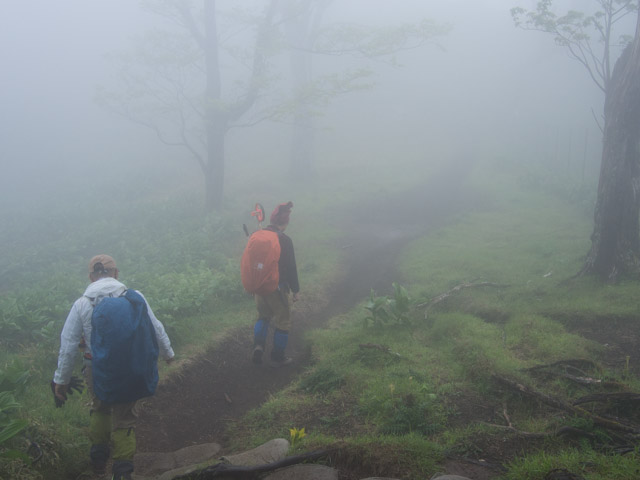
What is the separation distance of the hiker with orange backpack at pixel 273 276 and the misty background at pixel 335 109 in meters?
14.8

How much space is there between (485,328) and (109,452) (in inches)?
185

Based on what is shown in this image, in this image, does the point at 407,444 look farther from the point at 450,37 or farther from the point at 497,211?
the point at 450,37

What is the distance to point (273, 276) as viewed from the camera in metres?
5.95

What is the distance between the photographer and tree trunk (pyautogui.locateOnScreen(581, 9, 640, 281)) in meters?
7.67

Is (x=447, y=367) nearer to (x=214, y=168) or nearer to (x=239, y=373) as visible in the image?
(x=239, y=373)

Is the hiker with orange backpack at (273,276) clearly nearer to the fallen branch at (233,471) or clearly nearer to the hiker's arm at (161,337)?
the hiker's arm at (161,337)

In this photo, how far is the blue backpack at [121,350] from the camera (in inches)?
143

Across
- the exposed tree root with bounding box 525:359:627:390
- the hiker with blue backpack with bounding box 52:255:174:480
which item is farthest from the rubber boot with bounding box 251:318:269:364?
the exposed tree root with bounding box 525:359:627:390

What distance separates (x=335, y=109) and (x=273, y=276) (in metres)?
23.0

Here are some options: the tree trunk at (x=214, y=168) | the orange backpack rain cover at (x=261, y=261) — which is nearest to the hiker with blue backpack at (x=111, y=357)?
the orange backpack rain cover at (x=261, y=261)

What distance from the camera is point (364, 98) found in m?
28.2

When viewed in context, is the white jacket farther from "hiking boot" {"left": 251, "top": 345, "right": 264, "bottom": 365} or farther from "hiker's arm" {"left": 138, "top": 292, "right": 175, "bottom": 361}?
"hiking boot" {"left": 251, "top": 345, "right": 264, "bottom": 365}

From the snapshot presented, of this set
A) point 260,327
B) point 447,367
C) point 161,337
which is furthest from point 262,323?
point 447,367

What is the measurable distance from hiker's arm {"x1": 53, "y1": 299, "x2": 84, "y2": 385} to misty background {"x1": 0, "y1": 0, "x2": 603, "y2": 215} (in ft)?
54.1
